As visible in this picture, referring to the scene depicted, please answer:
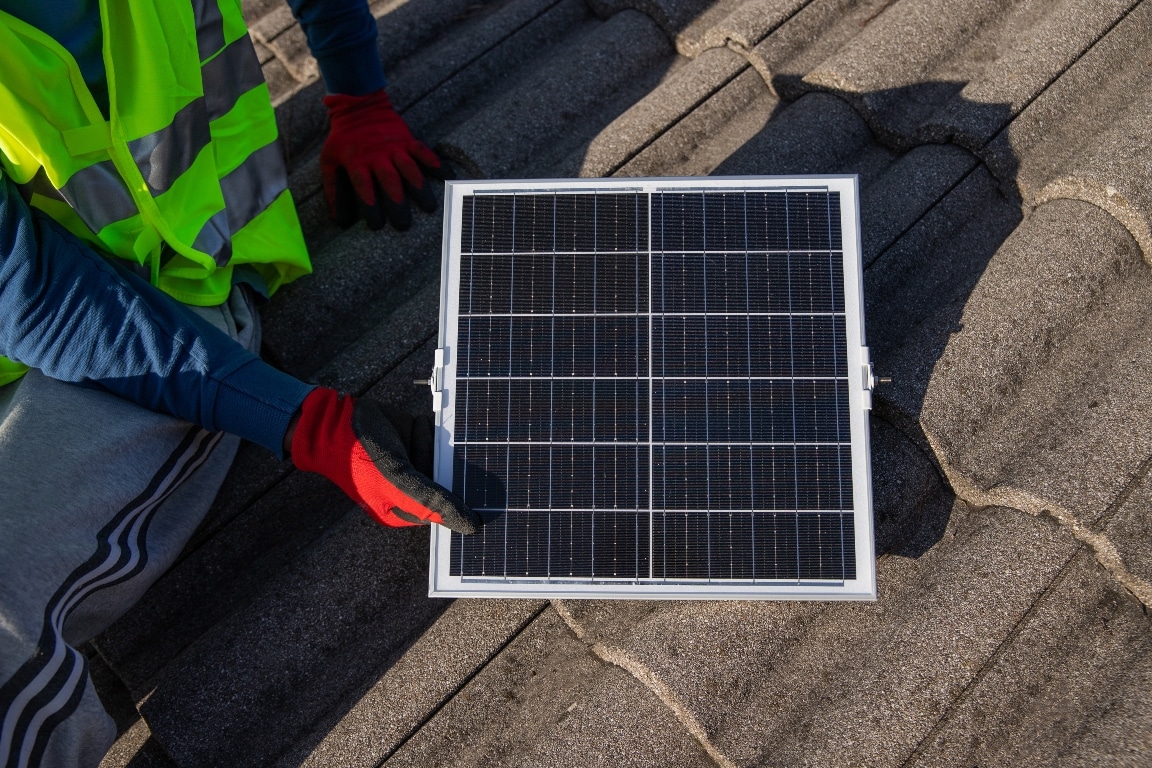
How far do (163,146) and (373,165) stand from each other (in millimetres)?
912

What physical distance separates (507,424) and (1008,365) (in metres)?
1.89

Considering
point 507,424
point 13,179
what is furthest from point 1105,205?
point 13,179

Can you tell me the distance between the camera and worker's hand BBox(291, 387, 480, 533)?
3219mm

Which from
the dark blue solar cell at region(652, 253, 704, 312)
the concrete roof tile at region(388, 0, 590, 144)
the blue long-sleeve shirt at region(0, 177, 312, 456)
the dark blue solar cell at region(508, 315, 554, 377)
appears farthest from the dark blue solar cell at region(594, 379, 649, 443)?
the concrete roof tile at region(388, 0, 590, 144)

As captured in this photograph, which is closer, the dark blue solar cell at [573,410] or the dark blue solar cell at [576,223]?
the dark blue solar cell at [573,410]

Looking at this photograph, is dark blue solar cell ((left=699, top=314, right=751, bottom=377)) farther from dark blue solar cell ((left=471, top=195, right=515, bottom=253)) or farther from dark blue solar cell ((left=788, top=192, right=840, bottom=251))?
dark blue solar cell ((left=471, top=195, right=515, bottom=253))

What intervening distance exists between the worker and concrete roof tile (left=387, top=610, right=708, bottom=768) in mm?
614

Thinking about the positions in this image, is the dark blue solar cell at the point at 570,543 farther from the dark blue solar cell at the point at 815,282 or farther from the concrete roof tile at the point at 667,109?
the concrete roof tile at the point at 667,109

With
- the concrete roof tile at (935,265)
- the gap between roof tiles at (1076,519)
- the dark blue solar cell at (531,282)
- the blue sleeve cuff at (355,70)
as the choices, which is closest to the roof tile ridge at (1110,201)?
the concrete roof tile at (935,265)

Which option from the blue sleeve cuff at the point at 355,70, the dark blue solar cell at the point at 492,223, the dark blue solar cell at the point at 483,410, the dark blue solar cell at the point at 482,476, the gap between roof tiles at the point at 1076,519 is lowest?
the gap between roof tiles at the point at 1076,519

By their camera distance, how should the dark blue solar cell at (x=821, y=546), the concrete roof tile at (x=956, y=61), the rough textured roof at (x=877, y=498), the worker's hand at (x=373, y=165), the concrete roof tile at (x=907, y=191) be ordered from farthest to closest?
the worker's hand at (x=373, y=165) → the concrete roof tile at (x=956, y=61) → the concrete roof tile at (x=907, y=191) → the dark blue solar cell at (x=821, y=546) → the rough textured roof at (x=877, y=498)

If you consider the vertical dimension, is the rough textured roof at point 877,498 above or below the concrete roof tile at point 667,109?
below

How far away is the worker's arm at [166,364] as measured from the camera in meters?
3.30

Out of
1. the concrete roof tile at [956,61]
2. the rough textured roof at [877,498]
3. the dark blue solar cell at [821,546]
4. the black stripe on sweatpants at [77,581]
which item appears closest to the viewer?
the black stripe on sweatpants at [77,581]
